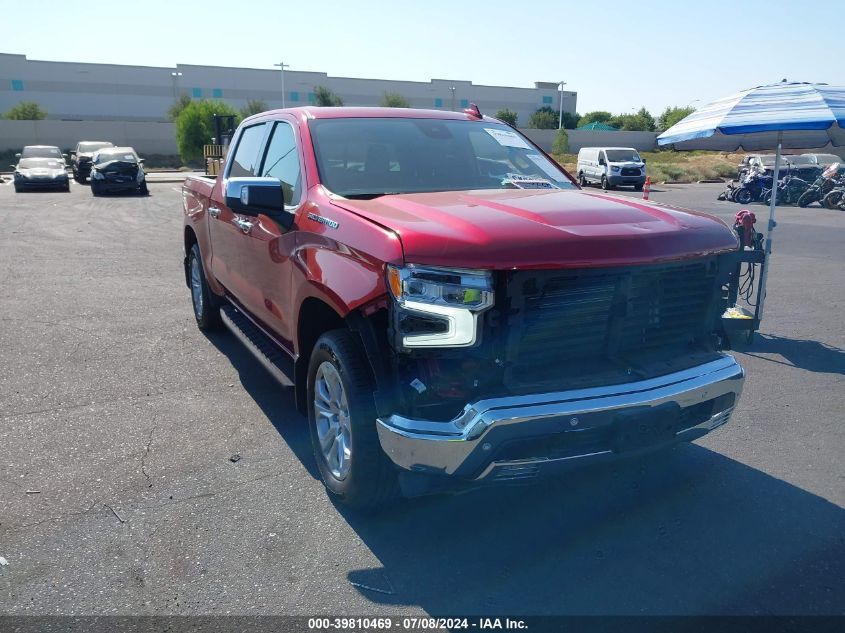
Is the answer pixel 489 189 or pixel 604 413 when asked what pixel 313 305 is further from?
pixel 604 413

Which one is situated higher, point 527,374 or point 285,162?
point 285,162

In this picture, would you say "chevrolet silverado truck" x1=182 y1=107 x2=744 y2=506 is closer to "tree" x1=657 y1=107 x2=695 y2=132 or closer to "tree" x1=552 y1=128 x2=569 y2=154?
"tree" x1=552 y1=128 x2=569 y2=154

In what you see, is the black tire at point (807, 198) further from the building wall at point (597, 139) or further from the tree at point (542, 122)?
the tree at point (542, 122)

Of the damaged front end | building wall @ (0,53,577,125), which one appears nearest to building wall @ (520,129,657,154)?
building wall @ (0,53,577,125)

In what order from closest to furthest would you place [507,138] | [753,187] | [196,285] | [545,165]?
[545,165], [507,138], [196,285], [753,187]

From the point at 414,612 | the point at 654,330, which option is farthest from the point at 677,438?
the point at 414,612

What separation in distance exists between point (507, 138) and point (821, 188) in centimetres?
2162

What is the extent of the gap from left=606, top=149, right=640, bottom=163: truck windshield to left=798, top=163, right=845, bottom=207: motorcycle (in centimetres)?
884

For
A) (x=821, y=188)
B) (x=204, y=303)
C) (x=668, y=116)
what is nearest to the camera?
(x=204, y=303)

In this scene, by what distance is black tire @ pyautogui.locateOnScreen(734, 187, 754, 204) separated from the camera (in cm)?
2545

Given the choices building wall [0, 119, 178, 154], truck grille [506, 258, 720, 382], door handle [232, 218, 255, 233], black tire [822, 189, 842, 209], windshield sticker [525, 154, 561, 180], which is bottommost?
black tire [822, 189, 842, 209]

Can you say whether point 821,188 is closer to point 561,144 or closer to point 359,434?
point 359,434

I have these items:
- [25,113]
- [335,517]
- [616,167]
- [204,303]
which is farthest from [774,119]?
[25,113]

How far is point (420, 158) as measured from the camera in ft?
15.3
